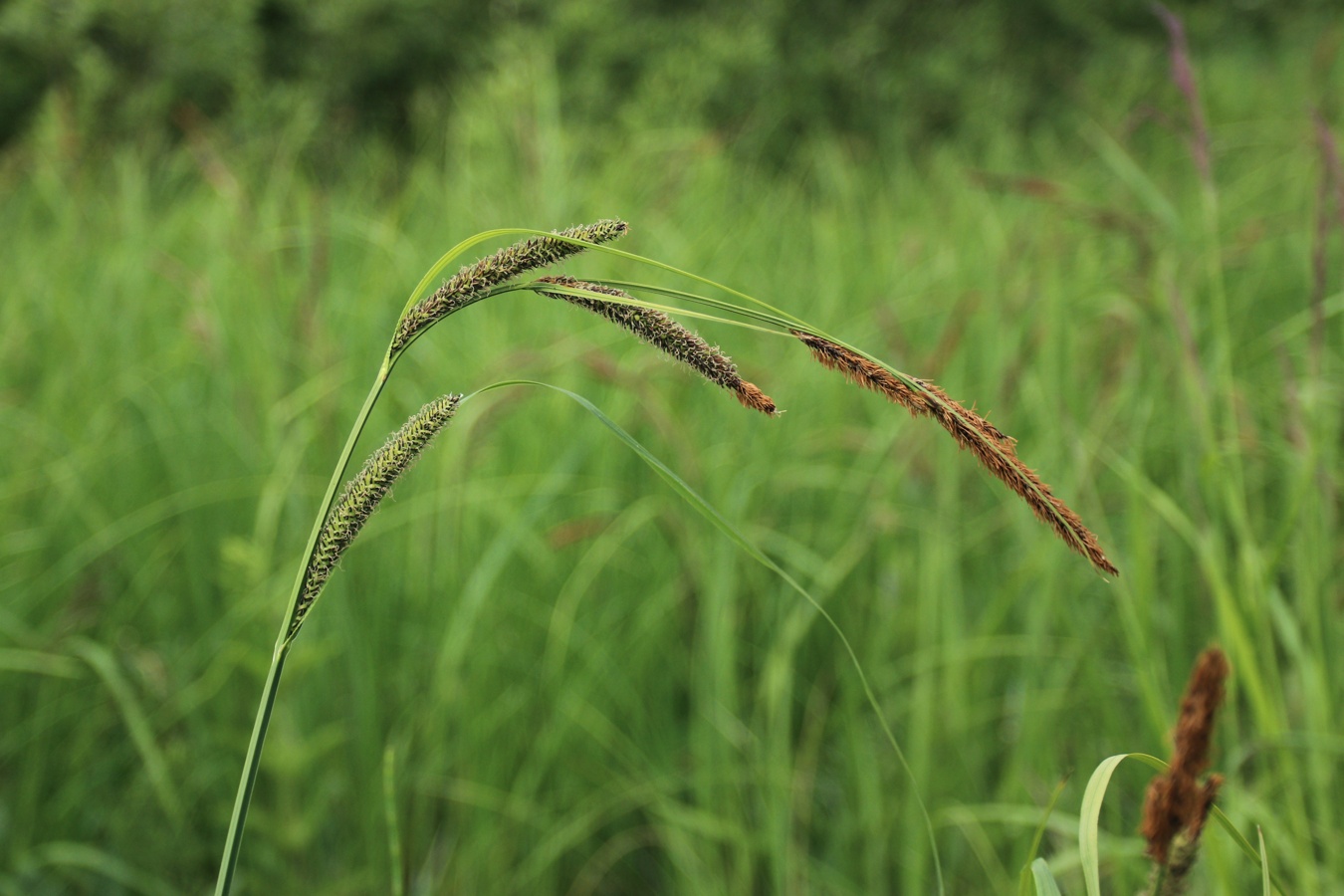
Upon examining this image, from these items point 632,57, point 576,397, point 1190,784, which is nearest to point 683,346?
point 576,397

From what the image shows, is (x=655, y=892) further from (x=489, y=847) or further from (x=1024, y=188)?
(x=1024, y=188)

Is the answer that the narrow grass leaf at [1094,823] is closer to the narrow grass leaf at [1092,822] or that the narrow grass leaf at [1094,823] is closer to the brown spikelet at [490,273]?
the narrow grass leaf at [1092,822]

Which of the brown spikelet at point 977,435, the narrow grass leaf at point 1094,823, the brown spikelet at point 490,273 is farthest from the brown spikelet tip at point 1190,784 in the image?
the brown spikelet at point 490,273

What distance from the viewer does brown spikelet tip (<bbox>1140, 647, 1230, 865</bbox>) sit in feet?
3.04

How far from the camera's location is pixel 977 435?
0.54 meters

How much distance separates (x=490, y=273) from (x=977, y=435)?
0.30 meters

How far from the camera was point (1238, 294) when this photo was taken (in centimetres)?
378

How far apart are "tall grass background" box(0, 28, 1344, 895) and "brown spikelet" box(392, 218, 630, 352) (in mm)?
1229

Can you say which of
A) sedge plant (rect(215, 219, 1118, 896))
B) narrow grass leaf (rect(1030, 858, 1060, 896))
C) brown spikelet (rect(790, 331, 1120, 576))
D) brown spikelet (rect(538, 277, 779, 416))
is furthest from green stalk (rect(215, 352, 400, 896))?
narrow grass leaf (rect(1030, 858, 1060, 896))

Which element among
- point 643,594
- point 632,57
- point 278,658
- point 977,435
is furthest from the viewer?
point 632,57

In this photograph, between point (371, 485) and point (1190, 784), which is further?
point (1190, 784)

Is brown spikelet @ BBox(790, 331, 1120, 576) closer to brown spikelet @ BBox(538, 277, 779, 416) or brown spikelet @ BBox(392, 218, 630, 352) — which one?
brown spikelet @ BBox(538, 277, 779, 416)

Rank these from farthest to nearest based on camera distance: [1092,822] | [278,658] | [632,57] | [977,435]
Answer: [632,57] < [1092,822] < [278,658] < [977,435]

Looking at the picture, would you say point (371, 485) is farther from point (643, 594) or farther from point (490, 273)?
point (643, 594)
